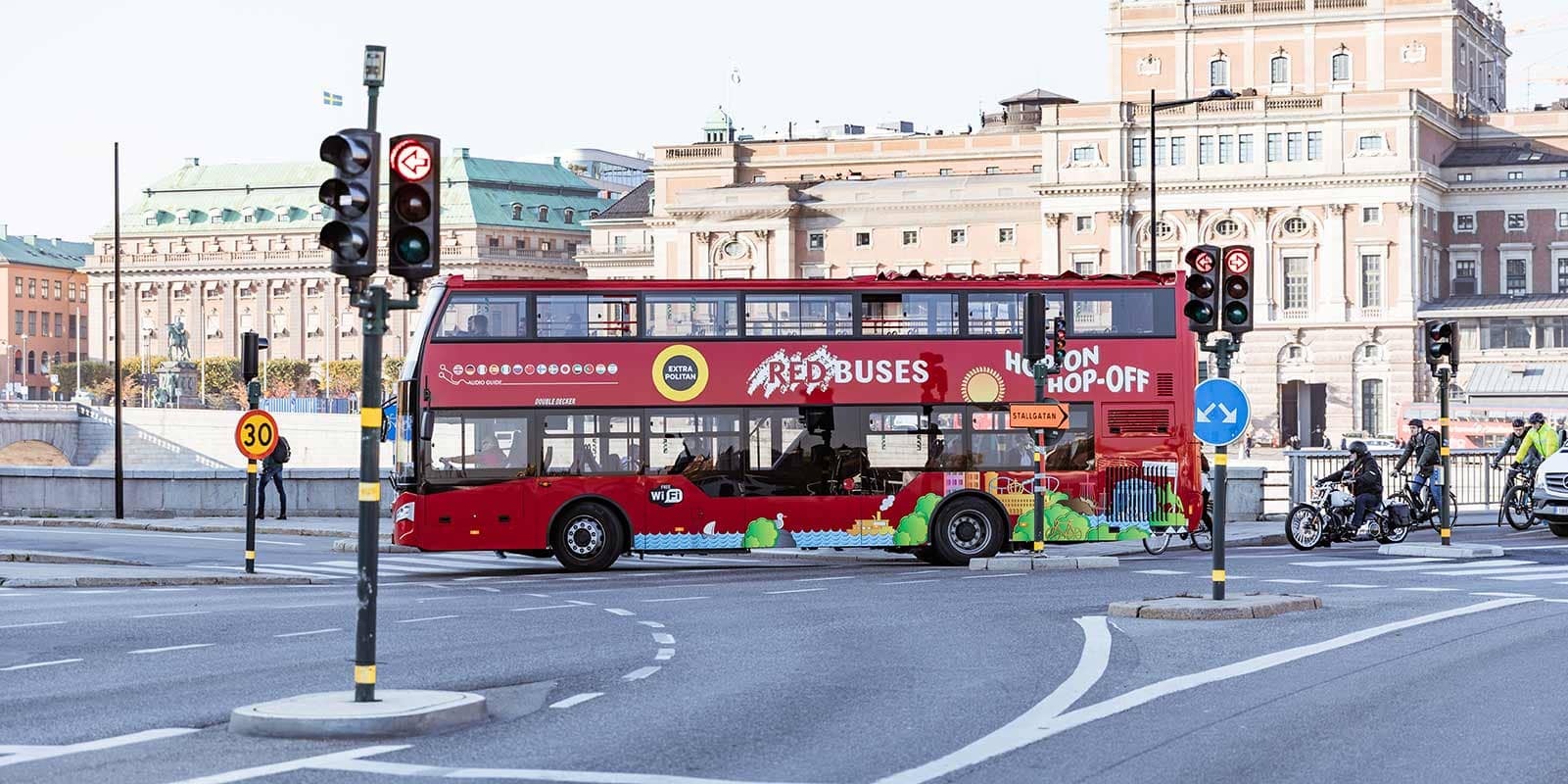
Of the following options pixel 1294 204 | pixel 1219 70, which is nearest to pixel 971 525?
pixel 1294 204

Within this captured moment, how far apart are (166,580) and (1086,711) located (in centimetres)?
1630

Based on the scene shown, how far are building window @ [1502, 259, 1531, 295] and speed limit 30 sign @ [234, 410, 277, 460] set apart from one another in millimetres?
100367

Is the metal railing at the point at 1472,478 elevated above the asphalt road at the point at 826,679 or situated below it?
above

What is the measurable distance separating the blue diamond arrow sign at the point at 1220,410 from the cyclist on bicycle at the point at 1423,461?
13.6m

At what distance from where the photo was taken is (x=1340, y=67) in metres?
119

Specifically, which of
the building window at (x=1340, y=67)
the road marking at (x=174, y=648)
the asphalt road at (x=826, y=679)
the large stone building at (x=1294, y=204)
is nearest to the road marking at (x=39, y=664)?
the asphalt road at (x=826, y=679)

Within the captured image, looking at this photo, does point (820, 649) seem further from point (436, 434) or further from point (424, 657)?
point (436, 434)

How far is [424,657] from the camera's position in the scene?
17.2 meters

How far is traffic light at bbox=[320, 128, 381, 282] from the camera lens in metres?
12.9

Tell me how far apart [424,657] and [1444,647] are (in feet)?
25.0

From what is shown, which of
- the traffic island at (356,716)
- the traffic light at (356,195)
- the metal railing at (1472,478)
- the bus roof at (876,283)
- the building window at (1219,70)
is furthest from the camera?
the building window at (1219,70)

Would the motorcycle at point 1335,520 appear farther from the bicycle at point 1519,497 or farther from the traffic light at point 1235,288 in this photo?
the traffic light at point 1235,288

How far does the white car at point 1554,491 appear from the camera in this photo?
1309 inches

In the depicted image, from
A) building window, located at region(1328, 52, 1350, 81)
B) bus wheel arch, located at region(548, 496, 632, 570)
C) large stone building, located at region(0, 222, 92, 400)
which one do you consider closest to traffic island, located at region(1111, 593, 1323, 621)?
bus wheel arch, located at region(548, 496, 632, 570)
